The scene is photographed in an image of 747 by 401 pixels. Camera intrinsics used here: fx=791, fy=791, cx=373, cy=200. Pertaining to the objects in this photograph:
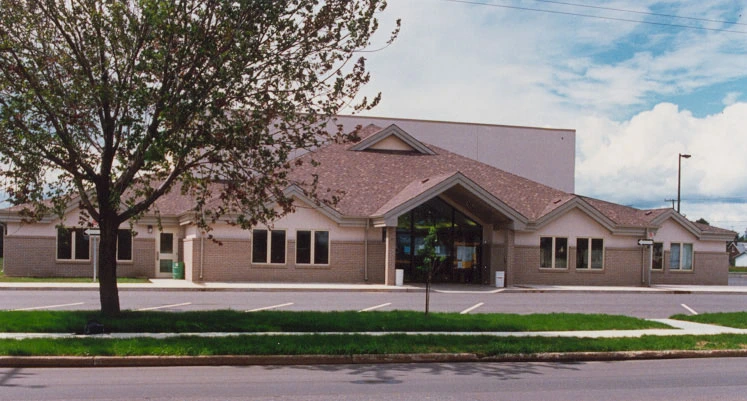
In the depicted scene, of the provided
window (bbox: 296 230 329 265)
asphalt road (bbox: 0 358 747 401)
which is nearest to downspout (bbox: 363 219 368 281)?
window (bbox: 296 230 329 265)

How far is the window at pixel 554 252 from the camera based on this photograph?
37719 mm

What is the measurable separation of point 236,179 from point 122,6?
4035 mm

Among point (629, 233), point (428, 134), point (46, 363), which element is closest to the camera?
point (46, 363)

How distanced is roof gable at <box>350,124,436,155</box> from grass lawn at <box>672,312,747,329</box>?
23362mm

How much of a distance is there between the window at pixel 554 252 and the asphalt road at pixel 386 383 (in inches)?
945

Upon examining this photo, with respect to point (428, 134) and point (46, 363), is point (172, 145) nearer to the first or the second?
point (46, 363)

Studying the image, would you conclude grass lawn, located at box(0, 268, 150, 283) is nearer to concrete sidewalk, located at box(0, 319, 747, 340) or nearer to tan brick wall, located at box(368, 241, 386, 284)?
tan brick wall, located at box(368, 241, 386, 284)

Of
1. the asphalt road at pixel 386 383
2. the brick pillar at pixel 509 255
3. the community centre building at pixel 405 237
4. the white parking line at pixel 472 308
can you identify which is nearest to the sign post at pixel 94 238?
the community centre building at pixel 405 237

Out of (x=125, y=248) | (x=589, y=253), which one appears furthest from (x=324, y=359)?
(x=589, y=253)

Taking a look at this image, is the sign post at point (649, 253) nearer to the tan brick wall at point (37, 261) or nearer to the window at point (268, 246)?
the window at point (268, 246)

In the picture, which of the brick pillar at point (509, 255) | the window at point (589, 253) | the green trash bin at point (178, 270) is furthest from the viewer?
the window at point (589, 253)

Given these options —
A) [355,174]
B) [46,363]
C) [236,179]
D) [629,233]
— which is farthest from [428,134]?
[46,363]

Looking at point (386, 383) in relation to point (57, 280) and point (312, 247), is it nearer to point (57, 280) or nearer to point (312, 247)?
point (312, 247)

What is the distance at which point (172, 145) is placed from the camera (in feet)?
49.1
